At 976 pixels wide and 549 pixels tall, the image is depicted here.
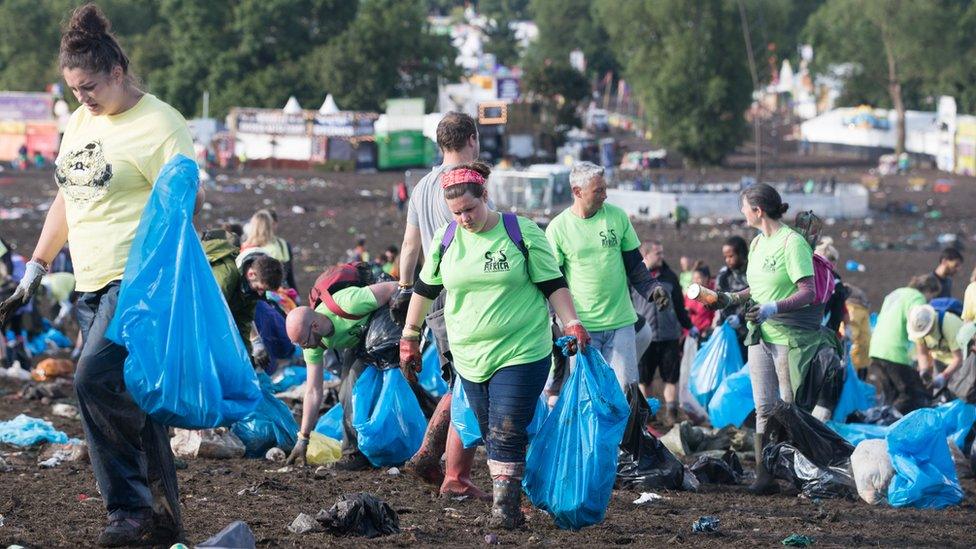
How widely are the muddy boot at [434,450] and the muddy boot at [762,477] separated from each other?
168 cm

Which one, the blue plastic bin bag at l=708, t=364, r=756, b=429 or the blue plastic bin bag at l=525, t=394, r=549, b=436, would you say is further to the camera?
the blue plastic bin bag at l=708, t=364, r=756, b=429

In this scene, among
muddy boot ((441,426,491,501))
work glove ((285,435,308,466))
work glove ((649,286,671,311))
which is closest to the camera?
muddy boot ((441,426,491,501))

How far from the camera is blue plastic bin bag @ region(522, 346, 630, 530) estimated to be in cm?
554

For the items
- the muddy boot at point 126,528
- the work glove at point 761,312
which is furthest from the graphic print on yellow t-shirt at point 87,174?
the work glove at point 761,312

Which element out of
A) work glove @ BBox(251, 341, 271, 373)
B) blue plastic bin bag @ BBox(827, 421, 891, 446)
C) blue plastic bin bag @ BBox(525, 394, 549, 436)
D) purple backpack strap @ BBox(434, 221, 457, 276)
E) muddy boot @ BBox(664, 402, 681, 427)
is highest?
purple backpack strap @ BBox(434, 221, 457, 276)

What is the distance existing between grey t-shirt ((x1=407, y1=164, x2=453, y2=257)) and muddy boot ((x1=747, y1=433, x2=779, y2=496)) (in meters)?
2.04

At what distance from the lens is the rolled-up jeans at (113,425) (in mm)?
4789

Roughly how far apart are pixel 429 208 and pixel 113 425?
229 centimetres

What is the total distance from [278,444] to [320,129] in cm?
4350

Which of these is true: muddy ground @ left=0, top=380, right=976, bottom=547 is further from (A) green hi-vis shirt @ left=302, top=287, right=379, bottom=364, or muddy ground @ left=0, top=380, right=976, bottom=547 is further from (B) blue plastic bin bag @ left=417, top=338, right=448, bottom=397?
(B) blue plastic bin bag @ left=417, top=338, right=448, bottom=397

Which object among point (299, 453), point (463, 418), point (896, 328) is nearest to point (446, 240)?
point (463, 418)

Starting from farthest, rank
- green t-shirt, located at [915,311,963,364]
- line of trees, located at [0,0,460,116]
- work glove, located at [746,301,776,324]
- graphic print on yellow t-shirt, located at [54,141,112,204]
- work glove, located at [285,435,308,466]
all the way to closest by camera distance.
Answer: line of trees, located at [0,0,460,116], green t-shirt, located at [915,311,963,364], work glove, located at [285,435,308,466], work glove, located at [746,301,776,324], graphic print on yellow t-shirt, located at [54,141,112,204]

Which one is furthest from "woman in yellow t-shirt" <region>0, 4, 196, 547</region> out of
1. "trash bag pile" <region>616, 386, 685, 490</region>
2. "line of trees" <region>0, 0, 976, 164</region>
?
"line of trees" <region>0, 0, 976, 164</region>

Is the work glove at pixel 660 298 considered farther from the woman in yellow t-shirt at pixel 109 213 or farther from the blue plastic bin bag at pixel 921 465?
the woman in yellow t-shirt at pixel 109 213
